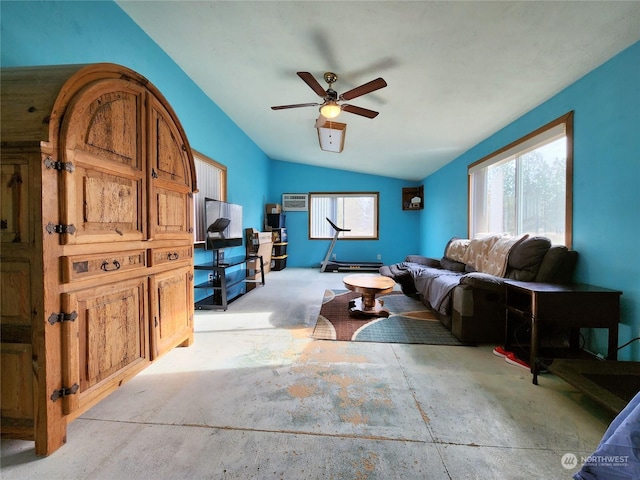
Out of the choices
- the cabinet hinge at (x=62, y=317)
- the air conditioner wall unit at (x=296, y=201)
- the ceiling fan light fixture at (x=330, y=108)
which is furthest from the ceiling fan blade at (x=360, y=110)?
the air conditioner wall unit at (x=296, y=201)

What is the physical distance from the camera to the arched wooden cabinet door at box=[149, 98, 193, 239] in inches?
61.2

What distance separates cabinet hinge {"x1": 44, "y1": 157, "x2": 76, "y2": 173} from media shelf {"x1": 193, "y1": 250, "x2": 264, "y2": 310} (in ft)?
5.65

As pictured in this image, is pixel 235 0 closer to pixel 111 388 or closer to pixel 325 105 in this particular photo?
pixel 325 105

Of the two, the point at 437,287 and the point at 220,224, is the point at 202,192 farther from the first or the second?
the point at 437,287

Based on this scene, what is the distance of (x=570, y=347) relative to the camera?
1.87m

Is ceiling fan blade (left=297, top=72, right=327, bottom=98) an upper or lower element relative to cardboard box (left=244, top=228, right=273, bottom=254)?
upper

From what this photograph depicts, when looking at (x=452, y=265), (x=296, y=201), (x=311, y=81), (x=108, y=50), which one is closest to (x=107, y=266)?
(x=108, y=50)

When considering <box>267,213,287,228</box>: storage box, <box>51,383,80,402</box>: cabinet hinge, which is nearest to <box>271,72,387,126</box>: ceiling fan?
<box>51,383,80,402</box>: cabinet hinge

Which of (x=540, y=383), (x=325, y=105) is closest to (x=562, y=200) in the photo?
(x=540, y=383)

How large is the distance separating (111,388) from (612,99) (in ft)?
12.0

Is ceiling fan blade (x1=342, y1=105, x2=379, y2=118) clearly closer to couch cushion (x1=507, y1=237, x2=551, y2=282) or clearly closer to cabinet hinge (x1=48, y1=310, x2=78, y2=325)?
couch cushion (x1=507, y1=237, x2=551, y2=282)

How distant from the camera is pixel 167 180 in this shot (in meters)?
1.70

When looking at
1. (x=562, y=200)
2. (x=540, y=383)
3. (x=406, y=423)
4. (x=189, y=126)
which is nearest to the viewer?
(x=406, y=423)

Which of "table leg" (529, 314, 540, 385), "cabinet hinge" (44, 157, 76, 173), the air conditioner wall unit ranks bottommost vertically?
"table leg" (529, 314, 540, 385)
